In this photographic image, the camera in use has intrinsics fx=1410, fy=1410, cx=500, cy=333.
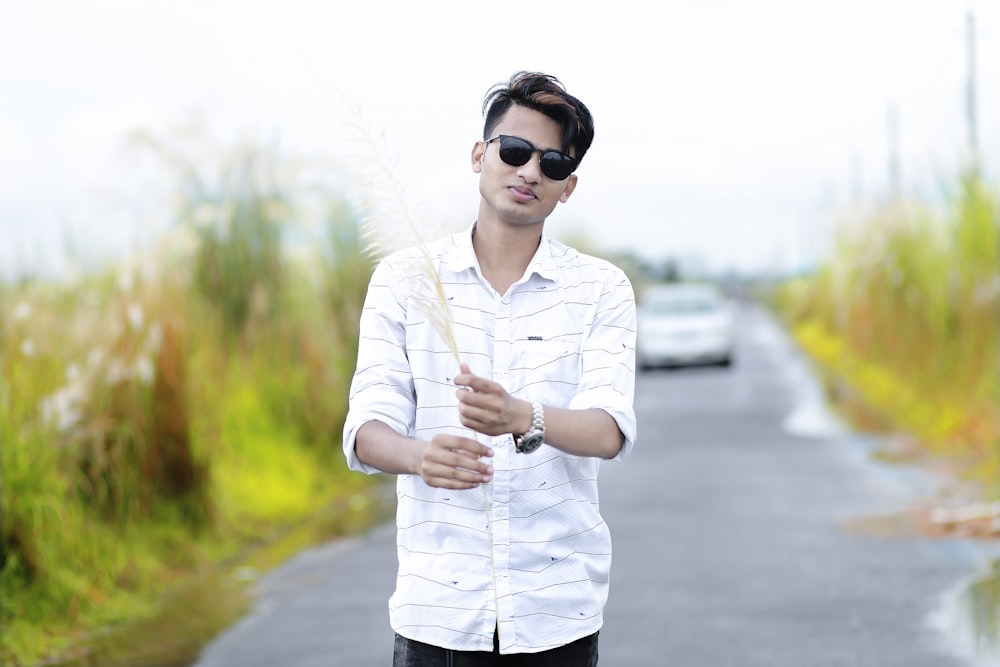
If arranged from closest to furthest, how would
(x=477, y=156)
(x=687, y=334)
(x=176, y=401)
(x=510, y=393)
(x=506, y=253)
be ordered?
(x=510, y=393), (x=506, y=253), (x=477, y=156), (x=176, y=401), (x=687, y=334)

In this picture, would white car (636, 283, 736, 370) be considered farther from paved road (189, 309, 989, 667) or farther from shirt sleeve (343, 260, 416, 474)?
shirt sleeve (343, 260, 416, 474)

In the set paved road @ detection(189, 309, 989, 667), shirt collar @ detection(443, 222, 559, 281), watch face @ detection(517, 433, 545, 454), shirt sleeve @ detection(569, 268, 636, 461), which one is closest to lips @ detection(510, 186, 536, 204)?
shirt collar @ detection(443, 222, 559, 281)

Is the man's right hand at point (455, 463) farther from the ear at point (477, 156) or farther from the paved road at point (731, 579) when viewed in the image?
the paved road at point (731, 579)

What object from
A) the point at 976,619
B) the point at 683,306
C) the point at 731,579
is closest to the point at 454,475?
the point at 976,619

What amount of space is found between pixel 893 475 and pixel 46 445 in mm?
7144

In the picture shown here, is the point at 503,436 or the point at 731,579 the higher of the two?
the point at 503,436

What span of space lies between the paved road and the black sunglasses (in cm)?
338

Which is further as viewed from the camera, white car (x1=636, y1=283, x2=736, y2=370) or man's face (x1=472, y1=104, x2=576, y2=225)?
white car (x1=636, y1=283, x2=736, y2=370)

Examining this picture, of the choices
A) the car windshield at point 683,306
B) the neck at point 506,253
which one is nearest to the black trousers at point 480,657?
the neck at point 506,253

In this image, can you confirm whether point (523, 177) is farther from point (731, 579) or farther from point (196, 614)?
point (731, 579)

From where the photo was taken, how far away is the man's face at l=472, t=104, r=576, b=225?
9.19 feet

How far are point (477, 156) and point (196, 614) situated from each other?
14.5ft

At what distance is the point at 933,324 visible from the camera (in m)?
14.2

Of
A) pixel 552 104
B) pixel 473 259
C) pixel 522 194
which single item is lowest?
pixel 473 259
